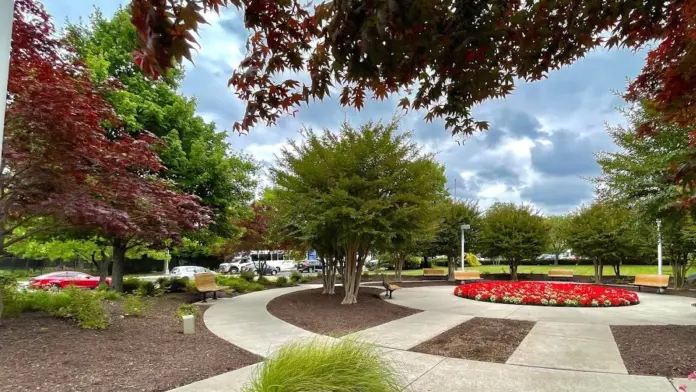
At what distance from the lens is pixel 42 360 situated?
5.39 m

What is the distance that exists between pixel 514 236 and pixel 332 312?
660 inches

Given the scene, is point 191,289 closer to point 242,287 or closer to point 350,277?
point 242,287

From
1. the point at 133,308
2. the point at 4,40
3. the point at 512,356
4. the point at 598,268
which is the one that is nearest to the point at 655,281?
the point at 598,268

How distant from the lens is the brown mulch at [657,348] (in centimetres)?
561

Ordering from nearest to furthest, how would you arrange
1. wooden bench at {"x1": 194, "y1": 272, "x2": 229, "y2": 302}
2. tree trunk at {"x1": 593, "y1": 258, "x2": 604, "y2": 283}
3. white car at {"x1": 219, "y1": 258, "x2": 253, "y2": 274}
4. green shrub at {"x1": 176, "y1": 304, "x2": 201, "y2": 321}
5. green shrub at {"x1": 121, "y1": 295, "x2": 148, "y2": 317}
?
green shrub at {"x1": 121, "y1": 295, "x2": 148, "y2": 317} → green shrub at {"x1": 176, "y1": 304, "x2": 201, "y2": 321} → wooden bench at {"x1": 194, "y1": 272, "x2": 229, "y2": 302} → tree trunk at {"x1": 593, "y1": 258, "x2": 604, "y2": 283} → white car at {"x1": 219, "y1": 258, "x2": 253, "y2": 274}

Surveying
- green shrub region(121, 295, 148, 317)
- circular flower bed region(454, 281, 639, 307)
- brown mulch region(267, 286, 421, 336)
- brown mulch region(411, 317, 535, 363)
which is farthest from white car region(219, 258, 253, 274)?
brown mulch region(411, 317, 535, 363)

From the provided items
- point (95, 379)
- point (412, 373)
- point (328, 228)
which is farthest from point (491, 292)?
point (95, 379)

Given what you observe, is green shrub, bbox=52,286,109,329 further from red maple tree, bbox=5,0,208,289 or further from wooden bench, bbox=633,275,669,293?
wooden bench, bbox=633,275,669,293

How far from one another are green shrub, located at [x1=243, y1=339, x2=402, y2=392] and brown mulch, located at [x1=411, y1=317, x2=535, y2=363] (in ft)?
9.59

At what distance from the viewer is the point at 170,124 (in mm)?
14305

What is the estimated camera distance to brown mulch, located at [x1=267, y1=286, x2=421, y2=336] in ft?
29.1

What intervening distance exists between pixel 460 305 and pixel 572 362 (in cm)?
675

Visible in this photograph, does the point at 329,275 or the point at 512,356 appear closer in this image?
the point at 512,356

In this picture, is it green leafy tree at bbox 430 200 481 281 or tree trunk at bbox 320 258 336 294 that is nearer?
tree trunk at bbox 320 258 336 294
